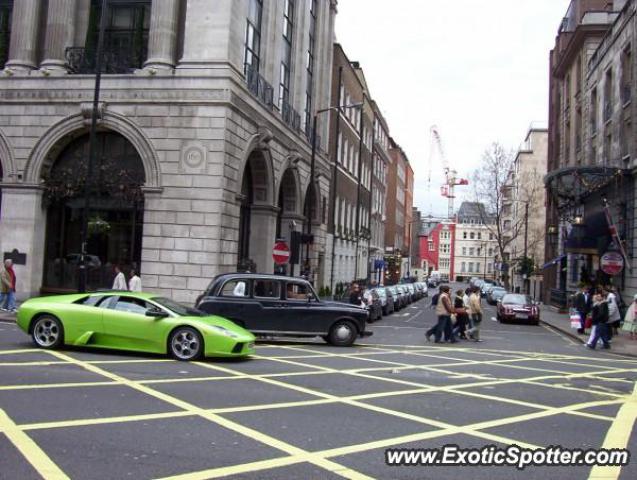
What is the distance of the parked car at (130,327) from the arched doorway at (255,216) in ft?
49.2

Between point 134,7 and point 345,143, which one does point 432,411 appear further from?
point 345,143

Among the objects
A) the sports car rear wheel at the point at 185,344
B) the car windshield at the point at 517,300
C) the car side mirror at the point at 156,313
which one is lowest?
the sports car rear wheel at the point at 185,344

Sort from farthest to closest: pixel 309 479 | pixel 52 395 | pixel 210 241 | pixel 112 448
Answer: pixel 210 241 → pixel 52 395 → pixel 112 448 → pixel 309 479

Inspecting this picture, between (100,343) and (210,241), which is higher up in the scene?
(210,241)

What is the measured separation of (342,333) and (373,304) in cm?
1085

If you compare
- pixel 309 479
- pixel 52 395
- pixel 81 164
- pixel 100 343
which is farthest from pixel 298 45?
pixel 309 479

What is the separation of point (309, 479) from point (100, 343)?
765 cm

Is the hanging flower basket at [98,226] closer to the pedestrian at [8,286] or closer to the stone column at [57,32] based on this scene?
the pedestrian at [8,286]

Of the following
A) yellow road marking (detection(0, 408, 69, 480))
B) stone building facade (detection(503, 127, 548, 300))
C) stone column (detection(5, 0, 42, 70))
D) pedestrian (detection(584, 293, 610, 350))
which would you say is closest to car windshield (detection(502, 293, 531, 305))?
pedestrian (detection(584, 293, 610, 350))

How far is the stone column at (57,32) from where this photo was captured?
23031 millimetres

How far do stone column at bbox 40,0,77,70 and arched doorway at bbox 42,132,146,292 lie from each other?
116 inches

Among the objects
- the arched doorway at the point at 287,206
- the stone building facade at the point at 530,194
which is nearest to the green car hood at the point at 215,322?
the arched doorway at the point at 287,206

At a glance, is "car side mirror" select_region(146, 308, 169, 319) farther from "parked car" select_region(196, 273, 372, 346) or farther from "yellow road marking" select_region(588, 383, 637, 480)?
"yellow road marking" select_region(588, 383, 637, 480)

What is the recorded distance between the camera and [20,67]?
910 inches
